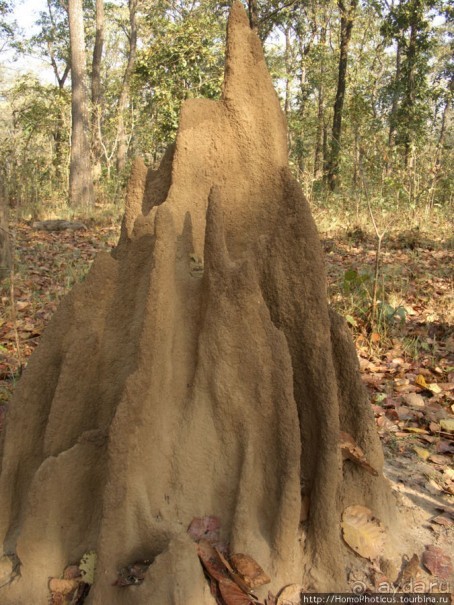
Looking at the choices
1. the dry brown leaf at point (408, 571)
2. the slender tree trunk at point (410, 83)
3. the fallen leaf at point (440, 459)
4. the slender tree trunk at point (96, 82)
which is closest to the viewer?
the dry brown leaf at point (408, 571)

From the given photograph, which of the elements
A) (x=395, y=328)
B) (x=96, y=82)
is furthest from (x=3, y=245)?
(x=96, y=82)

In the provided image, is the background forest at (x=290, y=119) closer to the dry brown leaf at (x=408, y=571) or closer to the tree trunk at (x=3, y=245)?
the tree trunk at (x=3, y=245)

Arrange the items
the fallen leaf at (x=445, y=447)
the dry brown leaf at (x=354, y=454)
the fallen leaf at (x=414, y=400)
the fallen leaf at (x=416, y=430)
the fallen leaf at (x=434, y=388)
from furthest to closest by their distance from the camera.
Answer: the fallen leaf at (x=434, y=388)
the fallen leaf at (x=414, y=400)
the fallen leaf at (x=416, y=430)
the fallen leaf at (x=445, y=447)
the dry brown leaf at (x=354, y=454)

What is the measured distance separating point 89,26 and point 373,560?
84.4 ft

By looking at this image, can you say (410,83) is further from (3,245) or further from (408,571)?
(408,571)

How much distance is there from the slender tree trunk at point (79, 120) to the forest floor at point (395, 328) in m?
3.01

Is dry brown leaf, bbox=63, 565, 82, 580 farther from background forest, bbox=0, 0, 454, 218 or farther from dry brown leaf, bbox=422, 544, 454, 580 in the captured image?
background forest, bbox=0, 0, 454, 218

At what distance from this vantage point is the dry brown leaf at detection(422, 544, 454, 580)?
6.88ft

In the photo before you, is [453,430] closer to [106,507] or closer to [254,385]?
[254,385]

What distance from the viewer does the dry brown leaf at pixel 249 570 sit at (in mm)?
1857

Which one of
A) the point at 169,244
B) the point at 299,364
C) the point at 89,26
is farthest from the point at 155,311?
the point at 89,26

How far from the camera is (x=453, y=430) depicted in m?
3.26

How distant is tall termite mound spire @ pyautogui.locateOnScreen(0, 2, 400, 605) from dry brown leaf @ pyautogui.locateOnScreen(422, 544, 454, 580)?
0.72ft

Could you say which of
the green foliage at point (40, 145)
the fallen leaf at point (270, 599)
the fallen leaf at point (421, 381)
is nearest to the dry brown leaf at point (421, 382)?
the fallen leaf at point (421, 381)
